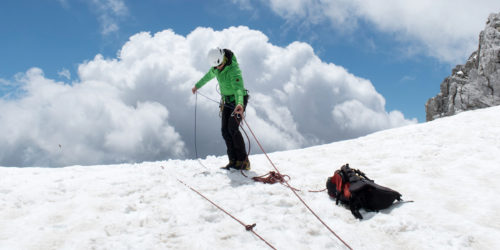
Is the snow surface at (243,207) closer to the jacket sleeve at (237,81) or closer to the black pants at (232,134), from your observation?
the black pants at (232,134)

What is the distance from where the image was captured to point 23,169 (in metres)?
7.73

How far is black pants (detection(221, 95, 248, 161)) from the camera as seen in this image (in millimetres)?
7735

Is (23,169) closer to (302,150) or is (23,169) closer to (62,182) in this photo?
(62,182)

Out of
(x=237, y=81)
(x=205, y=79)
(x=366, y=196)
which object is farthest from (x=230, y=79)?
(x=366, y=196)

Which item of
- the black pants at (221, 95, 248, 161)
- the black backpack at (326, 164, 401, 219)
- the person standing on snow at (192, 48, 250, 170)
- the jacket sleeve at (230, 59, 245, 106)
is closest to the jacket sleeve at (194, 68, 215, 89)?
the person standing on snow at (192, 48, 250, 170)

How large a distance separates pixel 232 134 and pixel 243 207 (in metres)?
2.64

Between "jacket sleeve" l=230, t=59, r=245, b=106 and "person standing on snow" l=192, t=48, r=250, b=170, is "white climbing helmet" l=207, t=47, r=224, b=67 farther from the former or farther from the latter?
"jacket sleeve" l=230, t=59, r=245, b=106

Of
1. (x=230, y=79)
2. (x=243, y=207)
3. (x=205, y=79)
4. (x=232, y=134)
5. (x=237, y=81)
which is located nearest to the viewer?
(x=243, y=207)

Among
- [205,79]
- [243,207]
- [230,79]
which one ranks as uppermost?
[205,79]

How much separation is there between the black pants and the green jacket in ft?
0.99

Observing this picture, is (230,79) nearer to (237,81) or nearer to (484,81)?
(237,81)

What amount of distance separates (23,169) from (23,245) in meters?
4.64

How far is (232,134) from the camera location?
7785 millimetres

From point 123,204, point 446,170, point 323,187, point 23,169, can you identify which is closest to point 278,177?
point 323,187
